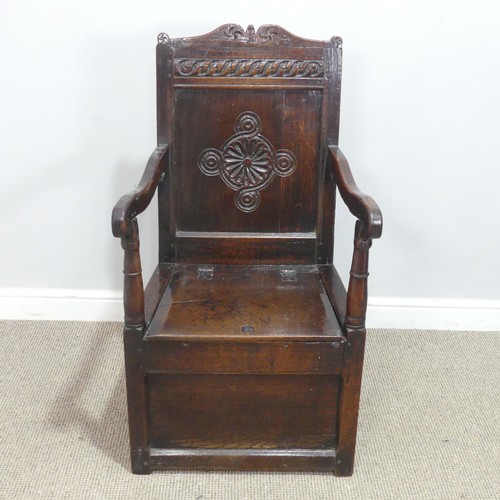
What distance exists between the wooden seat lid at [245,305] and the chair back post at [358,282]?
0.18 ft

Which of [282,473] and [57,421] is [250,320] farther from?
[57,421]

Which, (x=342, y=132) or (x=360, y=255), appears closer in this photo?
(x=360, y=255)

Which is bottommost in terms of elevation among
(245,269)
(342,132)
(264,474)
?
(264,474)

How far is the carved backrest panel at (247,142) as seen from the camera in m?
1.95

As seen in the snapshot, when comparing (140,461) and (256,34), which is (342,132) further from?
(140,461)

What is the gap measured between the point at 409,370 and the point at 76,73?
1.51 meters

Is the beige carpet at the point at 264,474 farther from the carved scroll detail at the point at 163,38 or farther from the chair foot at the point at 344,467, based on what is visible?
the carved scroll detail at the point at 163,38

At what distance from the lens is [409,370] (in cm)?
237

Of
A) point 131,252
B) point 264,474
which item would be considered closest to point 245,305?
point 131,252

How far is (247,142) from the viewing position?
199 centimetres

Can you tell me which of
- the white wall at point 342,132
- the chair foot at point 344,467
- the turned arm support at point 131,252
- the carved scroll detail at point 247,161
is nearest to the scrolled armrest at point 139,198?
the turned arm support at point 131,252

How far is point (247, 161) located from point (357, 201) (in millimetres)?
441

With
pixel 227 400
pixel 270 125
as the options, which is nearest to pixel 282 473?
pixel 227 400

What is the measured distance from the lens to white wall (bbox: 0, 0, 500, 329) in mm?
2258
